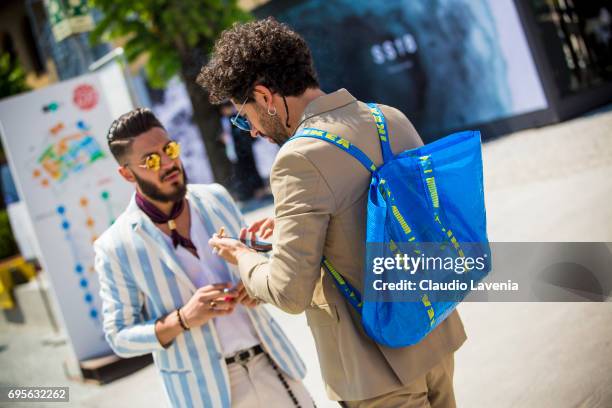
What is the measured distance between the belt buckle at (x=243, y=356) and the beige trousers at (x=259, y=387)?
1 cm

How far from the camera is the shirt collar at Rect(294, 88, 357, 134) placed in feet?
5.97

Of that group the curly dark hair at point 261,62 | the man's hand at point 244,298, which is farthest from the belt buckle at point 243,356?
the curly dark hair at point 261,62

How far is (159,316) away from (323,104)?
1079 mm

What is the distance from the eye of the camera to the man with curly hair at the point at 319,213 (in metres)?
1.68

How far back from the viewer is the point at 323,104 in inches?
72.4

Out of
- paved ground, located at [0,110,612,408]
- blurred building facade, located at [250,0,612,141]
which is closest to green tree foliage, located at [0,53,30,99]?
blurred building facade, located at [250,0,612,141]

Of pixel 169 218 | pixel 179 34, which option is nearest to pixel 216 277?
pixel 169 218

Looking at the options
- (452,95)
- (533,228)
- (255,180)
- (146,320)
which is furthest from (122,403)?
(255,180)

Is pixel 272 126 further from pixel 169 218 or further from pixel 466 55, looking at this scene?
pixel 466 55

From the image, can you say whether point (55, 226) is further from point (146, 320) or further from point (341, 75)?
point (341, 75)

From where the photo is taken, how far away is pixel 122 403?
532 centimetres

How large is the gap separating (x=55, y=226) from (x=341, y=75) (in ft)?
32.6

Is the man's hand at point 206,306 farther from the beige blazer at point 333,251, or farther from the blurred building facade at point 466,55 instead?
the blurred building facade at point 466,55

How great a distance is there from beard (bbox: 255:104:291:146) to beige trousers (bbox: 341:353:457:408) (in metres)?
0.81
